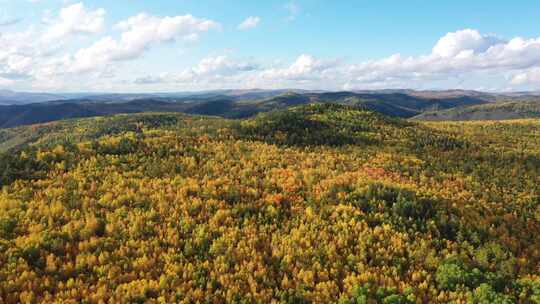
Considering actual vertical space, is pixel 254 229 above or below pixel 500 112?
above

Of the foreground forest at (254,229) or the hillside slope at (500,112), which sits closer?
the foreground forest at (254,229)

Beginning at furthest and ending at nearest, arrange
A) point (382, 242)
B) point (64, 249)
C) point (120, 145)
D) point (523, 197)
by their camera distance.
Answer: point (120, 145) → point (523, 197) → point (382, 242) → point (64, 249)

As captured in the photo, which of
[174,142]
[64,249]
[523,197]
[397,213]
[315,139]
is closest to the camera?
[64,249]

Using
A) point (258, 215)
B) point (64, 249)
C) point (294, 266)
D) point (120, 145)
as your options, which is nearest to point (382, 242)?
point (294, 266)

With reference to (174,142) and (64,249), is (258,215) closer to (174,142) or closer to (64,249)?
(64,249)

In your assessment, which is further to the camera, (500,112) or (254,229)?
(500,112)

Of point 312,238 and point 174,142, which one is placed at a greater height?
point 174,142

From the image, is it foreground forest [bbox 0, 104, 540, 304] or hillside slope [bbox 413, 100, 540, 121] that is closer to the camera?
foreground forest [bbox 0, 104, 540, 304]

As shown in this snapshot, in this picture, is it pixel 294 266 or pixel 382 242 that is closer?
pixel 294 266
